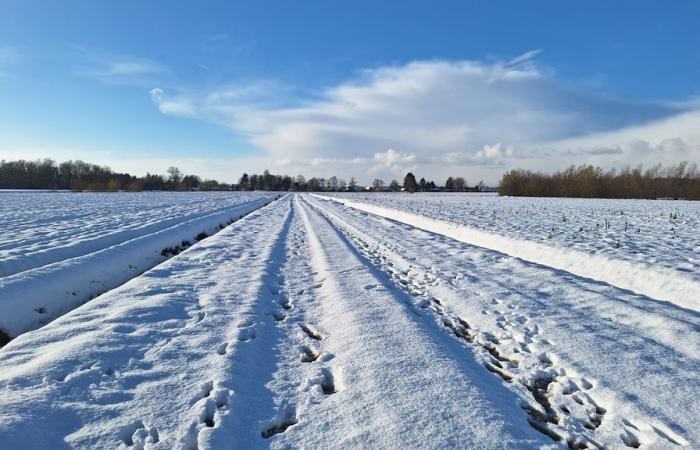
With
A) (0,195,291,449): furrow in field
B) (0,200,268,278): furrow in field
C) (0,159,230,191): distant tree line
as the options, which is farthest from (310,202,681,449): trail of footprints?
(0,159,230,191): distant tree line

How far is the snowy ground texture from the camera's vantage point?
301cm

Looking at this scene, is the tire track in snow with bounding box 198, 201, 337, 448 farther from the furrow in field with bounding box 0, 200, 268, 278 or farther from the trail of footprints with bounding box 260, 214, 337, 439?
the furrow in field with bounding box 0, 200, 268, 278

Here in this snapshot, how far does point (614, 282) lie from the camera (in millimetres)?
7902

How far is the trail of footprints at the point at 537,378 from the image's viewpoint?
3121 millimetres

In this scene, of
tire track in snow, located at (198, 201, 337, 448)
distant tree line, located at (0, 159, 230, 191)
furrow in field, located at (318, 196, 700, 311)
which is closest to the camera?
tire track in snow, located at (198, 201, 337, 448)

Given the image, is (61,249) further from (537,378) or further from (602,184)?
(602,184)

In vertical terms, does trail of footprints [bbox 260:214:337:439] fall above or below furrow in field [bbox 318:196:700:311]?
below

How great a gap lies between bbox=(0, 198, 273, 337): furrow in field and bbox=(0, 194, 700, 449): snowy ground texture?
99cm

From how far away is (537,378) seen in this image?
4.00 m

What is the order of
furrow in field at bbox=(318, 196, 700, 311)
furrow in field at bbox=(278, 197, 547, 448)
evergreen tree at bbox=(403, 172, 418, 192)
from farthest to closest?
evergreen tree at bbox=(403, 172, 418, 192)
furrow in field at bbox=(318, 196, 700, 311)
furrow in field at bbox=(278, 197, 547, 448)

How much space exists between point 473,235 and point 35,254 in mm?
13675

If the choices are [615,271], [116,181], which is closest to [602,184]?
[615,271]

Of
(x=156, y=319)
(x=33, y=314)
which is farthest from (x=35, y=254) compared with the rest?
(x=156, y=319)

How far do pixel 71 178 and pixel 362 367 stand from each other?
154m
